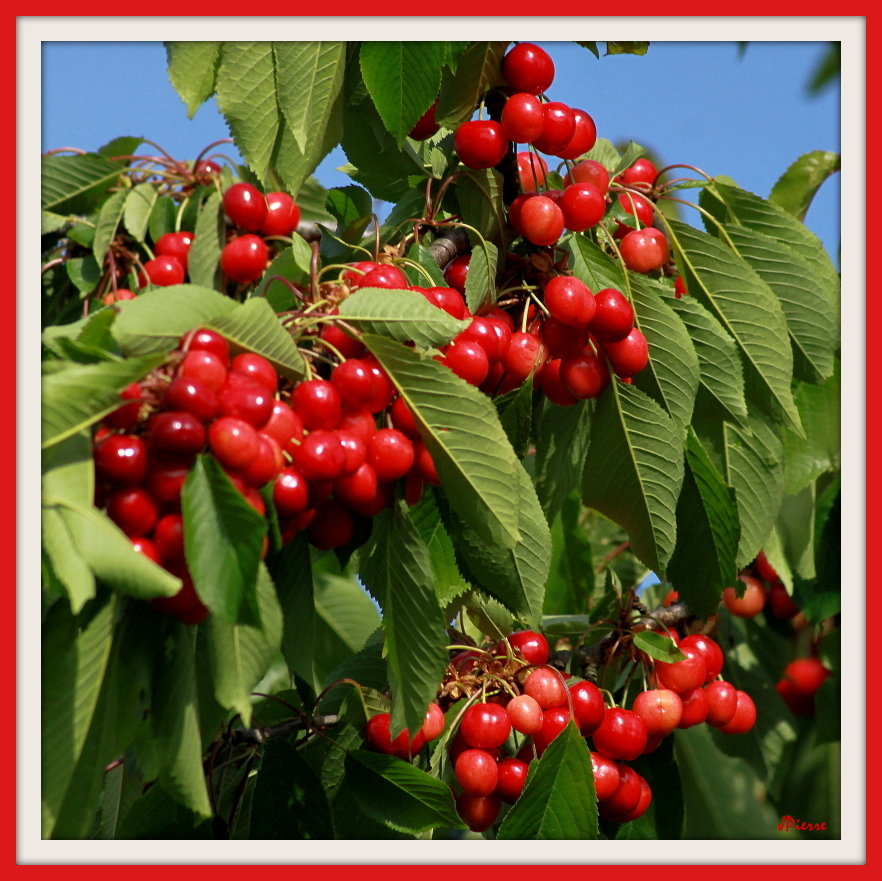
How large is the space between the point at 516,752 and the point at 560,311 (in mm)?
964

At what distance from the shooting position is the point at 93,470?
1139 millimetres

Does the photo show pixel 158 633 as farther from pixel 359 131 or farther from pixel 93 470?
pixel 359 131

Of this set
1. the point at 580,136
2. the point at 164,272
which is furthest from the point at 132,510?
the point at 580,136

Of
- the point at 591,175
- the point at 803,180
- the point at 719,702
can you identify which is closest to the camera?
the point at 591,175

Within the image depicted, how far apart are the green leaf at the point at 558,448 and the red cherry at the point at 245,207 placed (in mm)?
725

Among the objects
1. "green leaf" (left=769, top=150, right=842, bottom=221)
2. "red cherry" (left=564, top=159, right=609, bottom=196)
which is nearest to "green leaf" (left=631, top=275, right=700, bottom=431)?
"red cherry" (left=564, top=159, right=609, bottom=196)

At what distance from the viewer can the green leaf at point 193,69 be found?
6.36 feet

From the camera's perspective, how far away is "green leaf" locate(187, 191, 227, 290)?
186 cm

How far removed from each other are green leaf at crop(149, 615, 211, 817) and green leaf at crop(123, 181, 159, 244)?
0.95 metres

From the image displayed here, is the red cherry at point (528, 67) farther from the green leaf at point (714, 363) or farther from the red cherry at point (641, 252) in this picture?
the green leaf at point (714, 363)

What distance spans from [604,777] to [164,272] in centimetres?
130

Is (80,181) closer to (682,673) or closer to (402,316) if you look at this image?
(402,316)

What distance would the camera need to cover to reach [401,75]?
1.77 meters
